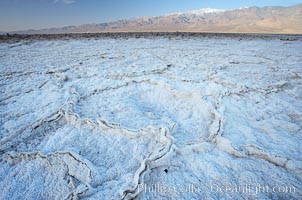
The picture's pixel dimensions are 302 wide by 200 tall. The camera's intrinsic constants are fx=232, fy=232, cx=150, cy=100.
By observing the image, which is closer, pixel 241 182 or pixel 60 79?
pixel 241 182

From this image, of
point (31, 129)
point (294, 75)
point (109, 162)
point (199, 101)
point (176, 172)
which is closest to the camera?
point (176, 172)

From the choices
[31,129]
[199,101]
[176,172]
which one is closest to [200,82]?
[199,101]

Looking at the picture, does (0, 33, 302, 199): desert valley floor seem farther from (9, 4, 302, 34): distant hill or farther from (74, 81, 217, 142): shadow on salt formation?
(9, 4, 302, 34): distant hill

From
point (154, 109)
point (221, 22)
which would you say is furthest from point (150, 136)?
point (221, 22)

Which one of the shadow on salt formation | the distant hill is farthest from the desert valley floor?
the distant hill

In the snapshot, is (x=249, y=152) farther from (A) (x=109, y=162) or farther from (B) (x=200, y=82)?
(B) (x=200, y=82)

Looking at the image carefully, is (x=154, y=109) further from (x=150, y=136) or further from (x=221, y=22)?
(x=221, y=22)

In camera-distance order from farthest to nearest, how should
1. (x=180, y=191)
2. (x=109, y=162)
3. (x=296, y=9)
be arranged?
(x=296, y=9)
(x=109, y=162)
(x=180, y=191)
